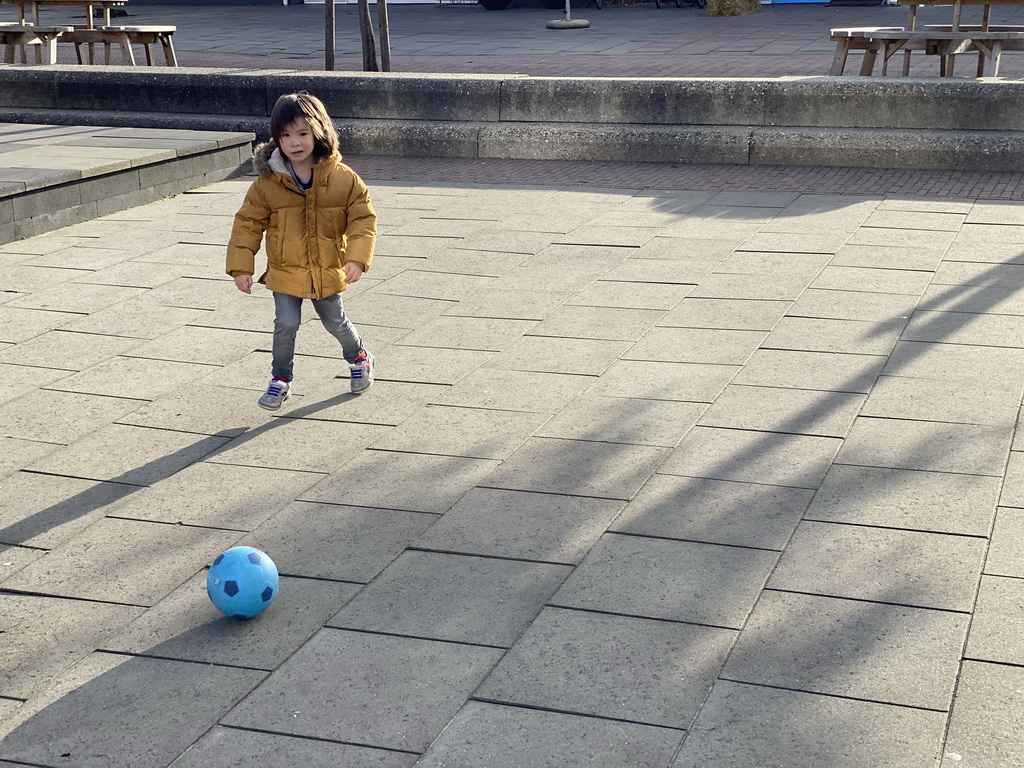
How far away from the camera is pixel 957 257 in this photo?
7355 millimetres

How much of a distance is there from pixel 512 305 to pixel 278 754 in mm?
4033

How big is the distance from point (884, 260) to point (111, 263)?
4.79m

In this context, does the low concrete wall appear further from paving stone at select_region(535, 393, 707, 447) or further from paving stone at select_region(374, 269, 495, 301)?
paving stone at select_region(535, 393, 707, 447)

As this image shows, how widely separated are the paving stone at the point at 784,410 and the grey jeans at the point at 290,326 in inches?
62.4

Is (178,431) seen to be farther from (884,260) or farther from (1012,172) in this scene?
(1012,172)

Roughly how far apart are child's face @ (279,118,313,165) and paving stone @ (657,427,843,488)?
1873mm

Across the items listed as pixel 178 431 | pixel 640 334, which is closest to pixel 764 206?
pixel 640 334

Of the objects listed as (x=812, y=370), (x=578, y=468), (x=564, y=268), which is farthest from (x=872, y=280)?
(x=578, y=468)

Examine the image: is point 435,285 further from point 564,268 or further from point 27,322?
point 27,322

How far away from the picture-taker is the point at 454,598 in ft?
12.0

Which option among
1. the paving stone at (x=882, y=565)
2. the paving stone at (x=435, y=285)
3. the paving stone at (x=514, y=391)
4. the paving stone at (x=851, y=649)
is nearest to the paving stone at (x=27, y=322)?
the paving stone at (x=435, y=285)

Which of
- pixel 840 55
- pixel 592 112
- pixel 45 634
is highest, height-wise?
pixel 840 55

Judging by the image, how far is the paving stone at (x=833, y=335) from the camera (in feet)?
19.1

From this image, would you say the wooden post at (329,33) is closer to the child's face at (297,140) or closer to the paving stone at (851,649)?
the child's face at (297,140)
